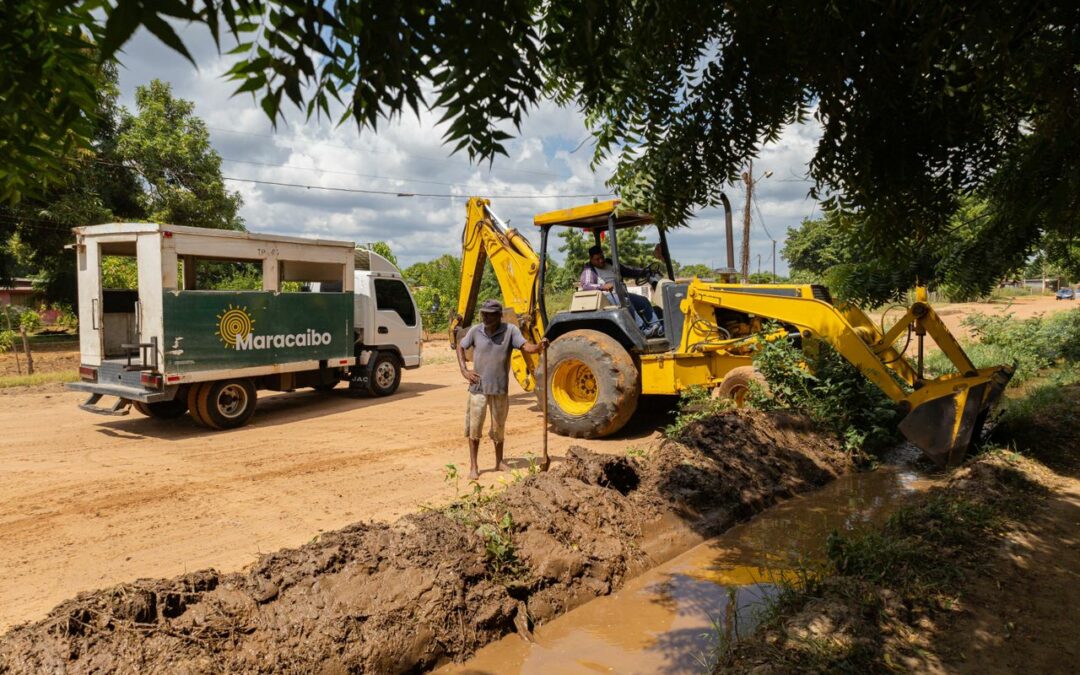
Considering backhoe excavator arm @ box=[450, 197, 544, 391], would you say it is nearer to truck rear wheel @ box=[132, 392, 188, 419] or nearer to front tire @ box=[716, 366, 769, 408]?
front tire @ box=[716, 366, 769, 408]

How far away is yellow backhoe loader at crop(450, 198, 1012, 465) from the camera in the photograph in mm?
6734

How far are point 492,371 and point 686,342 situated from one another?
8.86 feet

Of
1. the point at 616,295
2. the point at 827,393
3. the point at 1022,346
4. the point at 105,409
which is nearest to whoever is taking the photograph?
the point at 827,393

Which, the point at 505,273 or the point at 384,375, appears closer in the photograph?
the point at 505,273

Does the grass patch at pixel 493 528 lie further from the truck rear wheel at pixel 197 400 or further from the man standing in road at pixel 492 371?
the truck rear wheel at pixel 197 400

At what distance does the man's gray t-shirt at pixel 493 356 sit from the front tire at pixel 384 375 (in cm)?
569

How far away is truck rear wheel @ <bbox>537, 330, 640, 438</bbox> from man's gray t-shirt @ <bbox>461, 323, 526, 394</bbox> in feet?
2.70

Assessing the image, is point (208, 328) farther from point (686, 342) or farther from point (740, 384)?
point (740, 384)

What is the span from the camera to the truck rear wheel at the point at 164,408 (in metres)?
10.0

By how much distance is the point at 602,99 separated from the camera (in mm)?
2068

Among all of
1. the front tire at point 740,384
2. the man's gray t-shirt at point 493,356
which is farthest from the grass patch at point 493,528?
the front tire at point 740,384

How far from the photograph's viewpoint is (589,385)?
9141mm

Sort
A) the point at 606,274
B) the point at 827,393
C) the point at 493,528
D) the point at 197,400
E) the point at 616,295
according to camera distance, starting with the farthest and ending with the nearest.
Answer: the point at 197,400 < the point at 606,274 < the point at 616,295 < the point at 827,393 < the point at 493,528

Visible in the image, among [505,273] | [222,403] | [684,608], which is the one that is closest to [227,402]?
[222,403]
